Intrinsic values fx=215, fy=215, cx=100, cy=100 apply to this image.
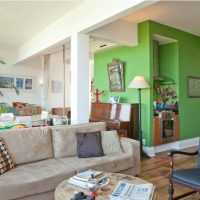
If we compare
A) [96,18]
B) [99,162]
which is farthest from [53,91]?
[99,162]

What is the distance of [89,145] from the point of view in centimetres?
305

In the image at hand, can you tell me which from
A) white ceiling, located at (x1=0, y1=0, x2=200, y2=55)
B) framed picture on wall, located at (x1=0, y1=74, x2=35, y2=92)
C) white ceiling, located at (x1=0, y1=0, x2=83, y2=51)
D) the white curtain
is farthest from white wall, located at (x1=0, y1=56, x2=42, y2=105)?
white ceiling, located at (x1=0, y1=0, x2=200, y2=55)

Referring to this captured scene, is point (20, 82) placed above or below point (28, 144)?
above

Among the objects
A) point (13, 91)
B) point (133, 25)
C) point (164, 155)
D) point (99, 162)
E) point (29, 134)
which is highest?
point (133, 25)

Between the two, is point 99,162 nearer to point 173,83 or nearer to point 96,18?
point 96,18

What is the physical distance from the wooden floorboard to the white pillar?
4.49 feet

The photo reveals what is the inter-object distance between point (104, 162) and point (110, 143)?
1.59 ft

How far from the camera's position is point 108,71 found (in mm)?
A: 5707

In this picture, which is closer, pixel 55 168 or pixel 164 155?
pixel 55 168

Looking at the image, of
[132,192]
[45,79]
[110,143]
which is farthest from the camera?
[45,79]

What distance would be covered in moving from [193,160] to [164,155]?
61cm

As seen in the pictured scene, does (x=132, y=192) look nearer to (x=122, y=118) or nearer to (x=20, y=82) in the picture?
(x=122, y=118)

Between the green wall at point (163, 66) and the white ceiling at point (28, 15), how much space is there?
177 centimetres

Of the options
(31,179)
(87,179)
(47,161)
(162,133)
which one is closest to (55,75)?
(162,133)
